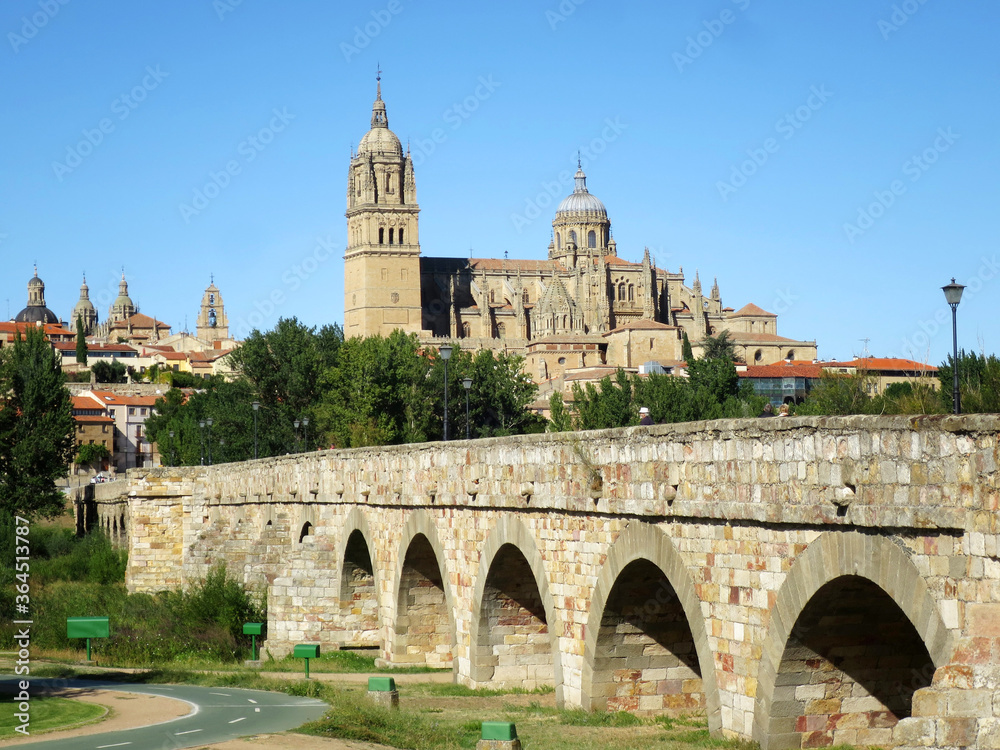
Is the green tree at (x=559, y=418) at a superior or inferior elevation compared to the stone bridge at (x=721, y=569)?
superior

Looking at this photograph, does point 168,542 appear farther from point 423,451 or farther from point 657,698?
point 657,698

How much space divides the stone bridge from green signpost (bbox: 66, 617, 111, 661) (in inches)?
165

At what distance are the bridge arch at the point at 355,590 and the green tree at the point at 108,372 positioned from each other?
109 meters

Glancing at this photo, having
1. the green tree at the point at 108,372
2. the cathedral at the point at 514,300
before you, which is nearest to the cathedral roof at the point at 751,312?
the cathedral at the point at 514,300

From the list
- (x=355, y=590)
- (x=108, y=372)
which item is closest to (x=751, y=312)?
(x=108, y=372)

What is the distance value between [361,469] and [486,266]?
374 feet

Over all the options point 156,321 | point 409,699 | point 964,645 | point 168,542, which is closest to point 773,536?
point 964,645

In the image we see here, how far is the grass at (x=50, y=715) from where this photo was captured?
15548 mm

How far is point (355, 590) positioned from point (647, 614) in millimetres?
11993

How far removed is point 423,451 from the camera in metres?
20.1

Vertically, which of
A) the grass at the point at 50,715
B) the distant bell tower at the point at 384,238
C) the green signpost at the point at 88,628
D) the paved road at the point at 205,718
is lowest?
the paved road at the point at 205,718

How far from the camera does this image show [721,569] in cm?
1188

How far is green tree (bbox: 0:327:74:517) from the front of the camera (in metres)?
52.2

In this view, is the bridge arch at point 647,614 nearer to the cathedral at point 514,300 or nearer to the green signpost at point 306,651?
the green signpost at point 306,651
